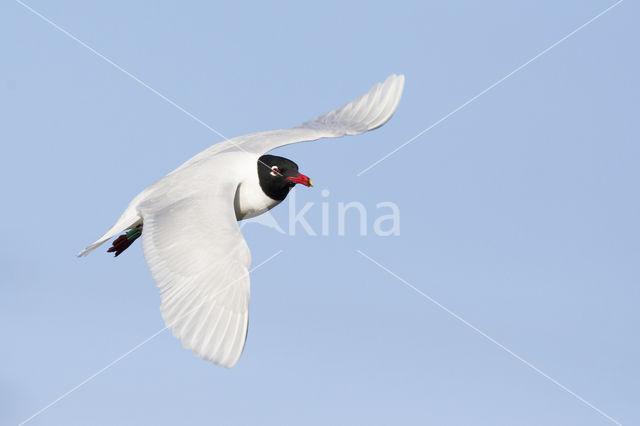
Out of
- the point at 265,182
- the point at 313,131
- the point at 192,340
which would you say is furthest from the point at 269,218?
the point at 192,340

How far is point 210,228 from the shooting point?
8.91 meters

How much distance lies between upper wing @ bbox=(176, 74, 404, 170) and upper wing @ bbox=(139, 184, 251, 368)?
173 cm

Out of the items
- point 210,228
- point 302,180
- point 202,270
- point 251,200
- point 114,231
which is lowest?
point 114,231

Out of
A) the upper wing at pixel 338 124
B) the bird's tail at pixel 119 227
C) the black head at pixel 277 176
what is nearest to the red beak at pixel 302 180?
the black head at pixel 277 176

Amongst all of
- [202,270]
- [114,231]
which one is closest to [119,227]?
[114,231]

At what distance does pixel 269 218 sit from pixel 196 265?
241 cm

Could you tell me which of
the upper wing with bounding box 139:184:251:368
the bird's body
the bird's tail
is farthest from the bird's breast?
the bird's tail

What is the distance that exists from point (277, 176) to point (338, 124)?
206 centimetres

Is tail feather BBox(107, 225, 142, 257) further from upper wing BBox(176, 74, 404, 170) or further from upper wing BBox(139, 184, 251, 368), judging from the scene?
upper wing BBox(139, 184, 251, 368)

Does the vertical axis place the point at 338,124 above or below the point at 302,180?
above

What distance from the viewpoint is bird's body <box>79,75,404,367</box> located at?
8.12 m

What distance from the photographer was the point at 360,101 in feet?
42.2

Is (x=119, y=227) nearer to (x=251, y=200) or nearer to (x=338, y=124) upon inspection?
(x=251, y=200)

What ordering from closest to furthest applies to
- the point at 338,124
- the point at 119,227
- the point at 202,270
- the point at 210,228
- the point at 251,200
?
the point at 202,270 → the point at 210,228 → the point at 119,227 → the point at 251,200 → the point at 338,124
